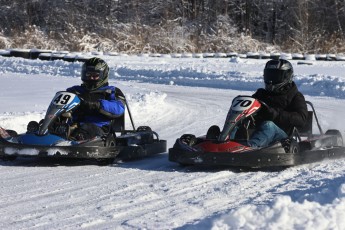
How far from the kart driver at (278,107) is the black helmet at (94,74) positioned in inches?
62.3

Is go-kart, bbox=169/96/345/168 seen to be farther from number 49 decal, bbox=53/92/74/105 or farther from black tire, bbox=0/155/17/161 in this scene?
black tire, bbox=0/155/17/161

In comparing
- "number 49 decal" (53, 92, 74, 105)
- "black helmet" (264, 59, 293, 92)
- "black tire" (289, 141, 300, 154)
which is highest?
"black helmet" (264, 59, 293, 92)

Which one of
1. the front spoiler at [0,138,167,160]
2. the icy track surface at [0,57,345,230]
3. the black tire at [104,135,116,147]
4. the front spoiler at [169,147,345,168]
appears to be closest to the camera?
the icy track surface at [0,57,345,230]

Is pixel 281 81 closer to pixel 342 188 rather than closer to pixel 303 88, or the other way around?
pixel 342 188

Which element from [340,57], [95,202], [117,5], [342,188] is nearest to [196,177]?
[95,202]

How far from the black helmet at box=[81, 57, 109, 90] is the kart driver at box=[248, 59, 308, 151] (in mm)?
1582

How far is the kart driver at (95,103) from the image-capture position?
7.62 metres

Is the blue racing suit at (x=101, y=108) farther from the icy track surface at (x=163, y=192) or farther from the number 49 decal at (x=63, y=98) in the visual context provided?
the icy track surface at (x=163, y=192)

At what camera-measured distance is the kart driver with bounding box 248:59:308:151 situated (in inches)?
278

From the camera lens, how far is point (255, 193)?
18.7ft

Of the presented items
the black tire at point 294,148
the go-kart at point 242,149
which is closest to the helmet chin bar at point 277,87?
the go-kart at point 242,149

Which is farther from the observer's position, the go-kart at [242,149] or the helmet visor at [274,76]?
the helmet visor at [274,76]

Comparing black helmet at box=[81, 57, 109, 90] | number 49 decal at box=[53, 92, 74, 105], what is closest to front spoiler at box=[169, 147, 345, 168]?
number 49 decal at box=[53, 92, 74, 105]

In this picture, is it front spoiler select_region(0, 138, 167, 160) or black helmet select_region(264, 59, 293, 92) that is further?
black helmet select_region(264, 59, 293, 92)
